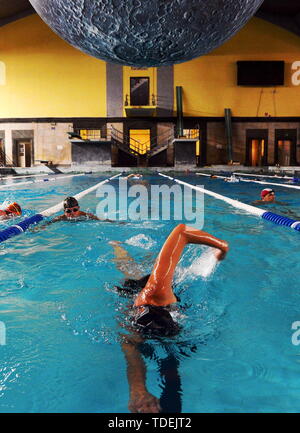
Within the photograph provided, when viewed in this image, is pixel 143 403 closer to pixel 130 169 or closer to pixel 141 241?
pixel 141 241

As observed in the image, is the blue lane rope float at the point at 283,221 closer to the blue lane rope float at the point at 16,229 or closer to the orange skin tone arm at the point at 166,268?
the orange skin tone arm at the point at 166,268

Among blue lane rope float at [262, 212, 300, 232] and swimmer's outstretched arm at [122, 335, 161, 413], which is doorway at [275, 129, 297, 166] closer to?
blue lane rope float at [262, 212, 300, 232]

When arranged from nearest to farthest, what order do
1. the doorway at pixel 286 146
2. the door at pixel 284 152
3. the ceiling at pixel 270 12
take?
the ceiling at pixel 270 12 → the doorway at pixel 286 146 → the door at pixel 284 152

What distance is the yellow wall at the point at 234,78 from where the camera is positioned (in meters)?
Answer: 22.6

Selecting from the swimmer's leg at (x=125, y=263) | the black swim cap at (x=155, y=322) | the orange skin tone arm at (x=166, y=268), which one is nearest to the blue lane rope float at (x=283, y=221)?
the swimmer's leg at (x=125, y=263)

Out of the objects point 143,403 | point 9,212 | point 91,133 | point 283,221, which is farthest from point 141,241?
point 91,133

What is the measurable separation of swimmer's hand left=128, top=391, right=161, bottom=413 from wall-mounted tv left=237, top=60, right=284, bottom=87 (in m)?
23.9

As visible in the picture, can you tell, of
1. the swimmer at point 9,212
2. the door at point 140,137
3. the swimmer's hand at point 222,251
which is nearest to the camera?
the swimmer's hand at point 222,251

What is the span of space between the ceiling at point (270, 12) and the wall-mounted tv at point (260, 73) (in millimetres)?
2345

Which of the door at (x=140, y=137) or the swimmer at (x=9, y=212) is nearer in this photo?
the swimmer at (x=9, y=212)

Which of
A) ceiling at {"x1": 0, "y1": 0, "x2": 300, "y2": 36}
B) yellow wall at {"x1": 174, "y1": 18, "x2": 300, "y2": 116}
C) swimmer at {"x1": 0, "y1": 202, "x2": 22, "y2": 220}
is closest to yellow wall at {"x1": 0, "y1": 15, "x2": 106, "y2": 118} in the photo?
ceiling at {"x1": 0, "y1": 0, "x2": 300, "y2": 36}

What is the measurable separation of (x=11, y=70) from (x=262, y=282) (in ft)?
80.2

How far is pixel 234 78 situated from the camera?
22859mm

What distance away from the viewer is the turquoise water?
1.52 metres
